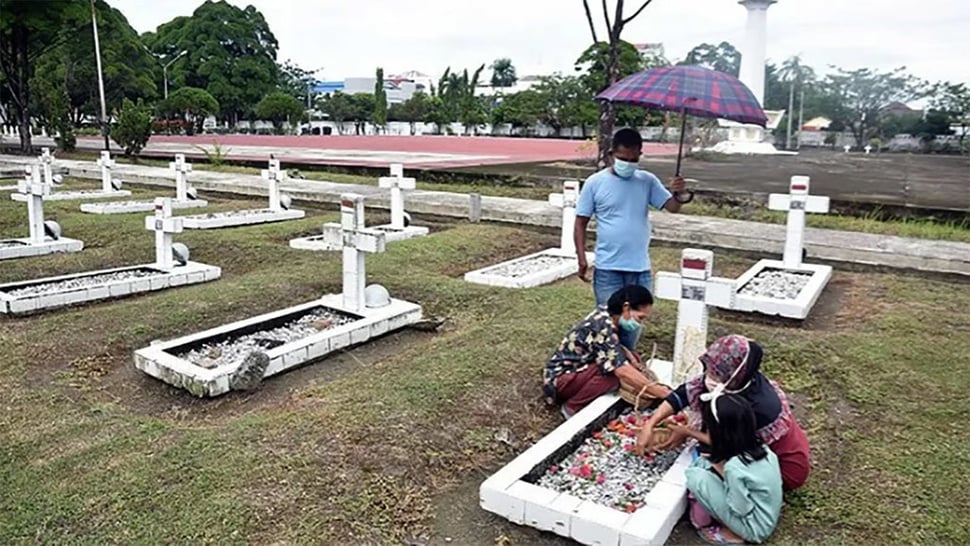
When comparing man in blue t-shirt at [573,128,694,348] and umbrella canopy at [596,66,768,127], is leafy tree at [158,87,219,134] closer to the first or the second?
umbrella canopy at [596,66,768,127]

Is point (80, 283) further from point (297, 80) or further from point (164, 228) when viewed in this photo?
point (297, 80)

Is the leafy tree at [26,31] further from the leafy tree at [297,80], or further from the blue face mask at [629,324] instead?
the leafy tree at [297,80]

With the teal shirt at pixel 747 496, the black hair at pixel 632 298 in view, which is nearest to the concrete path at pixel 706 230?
the black hair at pixel 632 298

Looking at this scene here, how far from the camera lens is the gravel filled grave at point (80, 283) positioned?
6750mm

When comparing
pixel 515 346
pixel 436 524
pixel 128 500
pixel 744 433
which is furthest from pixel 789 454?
pixel 128 500

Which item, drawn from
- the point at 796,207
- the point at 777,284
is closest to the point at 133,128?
the point at 796,207

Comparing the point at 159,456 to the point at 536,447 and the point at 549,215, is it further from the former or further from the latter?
the point at 549,215

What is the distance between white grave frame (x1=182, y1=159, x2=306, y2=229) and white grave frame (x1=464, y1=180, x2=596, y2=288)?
14.0ft

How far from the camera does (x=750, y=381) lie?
3104 mm

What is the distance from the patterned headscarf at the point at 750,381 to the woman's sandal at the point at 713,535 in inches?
16.1

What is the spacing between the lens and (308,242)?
374 inches

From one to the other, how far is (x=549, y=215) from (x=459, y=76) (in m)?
52.4

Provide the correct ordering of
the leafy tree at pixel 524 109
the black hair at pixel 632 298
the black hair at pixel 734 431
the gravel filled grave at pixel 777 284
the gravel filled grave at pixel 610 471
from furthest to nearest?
the leafy tree at pixel 524 109 < the gravel filled grave at pixel 777 284 < the black hair at pixel 632 298 < the gravel filled grave at pixel 610 471 < the black hair at pixel 734 431

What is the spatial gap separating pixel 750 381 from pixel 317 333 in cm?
339
